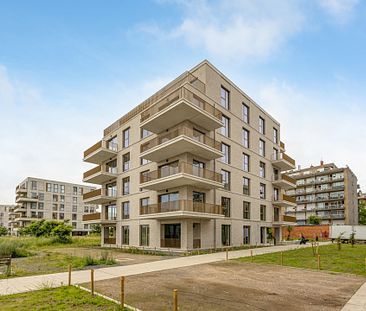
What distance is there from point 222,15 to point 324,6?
4.29 meters

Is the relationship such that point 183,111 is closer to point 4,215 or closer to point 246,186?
point 246,186

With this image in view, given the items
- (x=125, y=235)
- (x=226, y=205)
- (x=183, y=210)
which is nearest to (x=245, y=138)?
(x=226, y=205)

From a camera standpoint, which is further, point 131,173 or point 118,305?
point 131,173

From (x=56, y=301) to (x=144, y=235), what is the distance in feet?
75.8

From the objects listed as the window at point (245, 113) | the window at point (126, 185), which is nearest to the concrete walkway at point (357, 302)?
the window at point (245, 113)

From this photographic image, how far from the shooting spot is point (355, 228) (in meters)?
46.7

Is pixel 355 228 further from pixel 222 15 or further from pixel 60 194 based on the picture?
pixel 60 194

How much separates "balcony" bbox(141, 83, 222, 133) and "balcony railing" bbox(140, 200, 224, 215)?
716 cm

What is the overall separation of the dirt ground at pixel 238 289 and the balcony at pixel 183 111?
1327cm

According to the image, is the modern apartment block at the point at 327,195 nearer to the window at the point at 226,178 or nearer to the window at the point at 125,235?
the window at the point at 226,178

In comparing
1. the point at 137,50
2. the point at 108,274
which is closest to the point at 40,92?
the point at 137,50

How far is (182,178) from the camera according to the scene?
24.9 meters

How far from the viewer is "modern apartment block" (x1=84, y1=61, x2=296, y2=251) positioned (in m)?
26.7

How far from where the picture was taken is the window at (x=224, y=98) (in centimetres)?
3250
